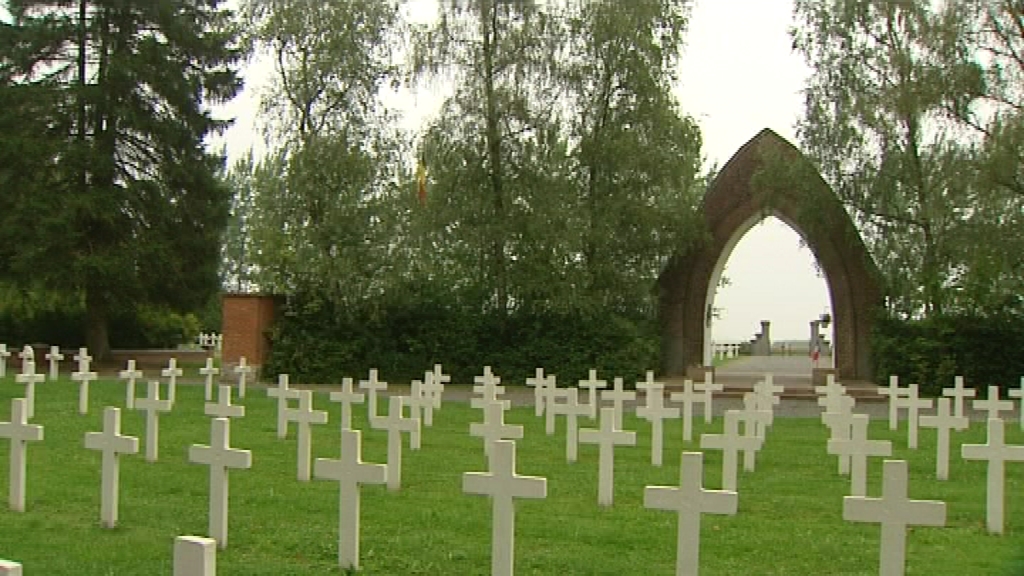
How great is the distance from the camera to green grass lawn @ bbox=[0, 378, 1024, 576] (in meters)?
7.04

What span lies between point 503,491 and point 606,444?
320 cm

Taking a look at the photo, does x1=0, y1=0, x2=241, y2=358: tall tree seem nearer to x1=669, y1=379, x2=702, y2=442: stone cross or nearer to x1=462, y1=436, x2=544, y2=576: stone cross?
x1=669, y1=379, x2=702, y2=442: stone cross

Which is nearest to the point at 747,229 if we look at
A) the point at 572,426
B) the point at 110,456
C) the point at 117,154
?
the point at 117,154

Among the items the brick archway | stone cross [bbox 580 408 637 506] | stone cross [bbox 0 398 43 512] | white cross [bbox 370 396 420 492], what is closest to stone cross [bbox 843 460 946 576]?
stone cross [bbox 580 408 637 506]

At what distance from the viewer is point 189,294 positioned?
30641 mm

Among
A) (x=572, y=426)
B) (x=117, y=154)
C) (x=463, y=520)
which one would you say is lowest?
(x=463, y=520)

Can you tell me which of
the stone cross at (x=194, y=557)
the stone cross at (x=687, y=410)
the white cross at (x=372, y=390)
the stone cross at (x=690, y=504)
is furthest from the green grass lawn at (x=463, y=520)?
the stone cross at (x=194, y=557)

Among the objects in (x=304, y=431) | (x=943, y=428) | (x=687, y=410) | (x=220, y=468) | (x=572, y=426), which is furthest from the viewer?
(x=687, y=410)

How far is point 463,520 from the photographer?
835 centimetres

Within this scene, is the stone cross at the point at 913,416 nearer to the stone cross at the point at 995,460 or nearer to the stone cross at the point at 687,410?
the stone cross at the point at 687,410

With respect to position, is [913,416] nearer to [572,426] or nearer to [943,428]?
[943,428]

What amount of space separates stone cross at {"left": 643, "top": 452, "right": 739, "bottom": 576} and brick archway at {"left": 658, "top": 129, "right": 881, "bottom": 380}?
2147 centimetres

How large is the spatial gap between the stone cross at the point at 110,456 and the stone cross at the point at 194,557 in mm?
4569

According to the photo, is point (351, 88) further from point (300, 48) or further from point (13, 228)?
point (13, 228)
